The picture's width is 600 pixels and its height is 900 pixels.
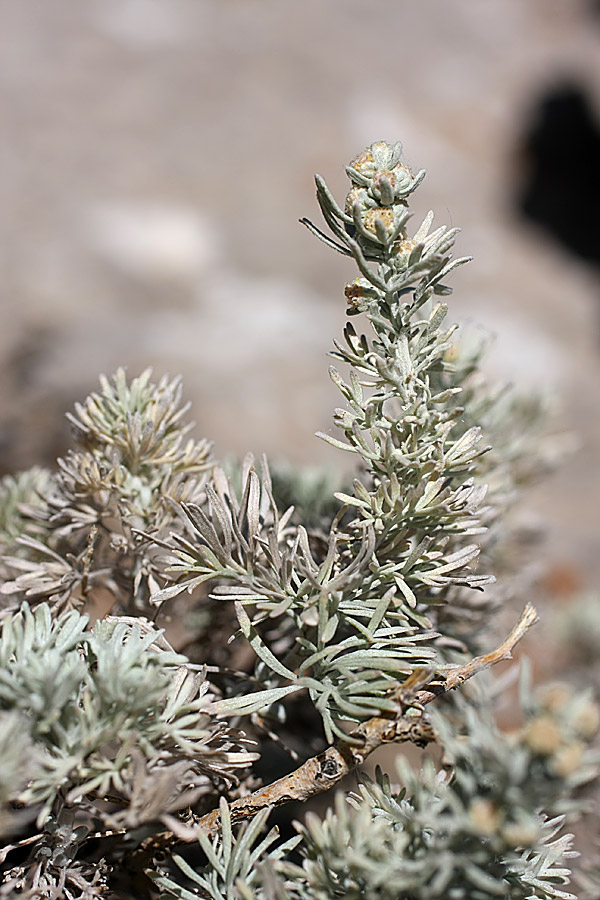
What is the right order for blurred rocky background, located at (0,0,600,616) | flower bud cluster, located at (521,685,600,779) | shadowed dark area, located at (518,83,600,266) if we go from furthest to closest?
shadowed dark area, located at (518,83,600,266), blurred rocky background, located at (0,0,600,616), flower bud cluster, located at (521,685,600,779)

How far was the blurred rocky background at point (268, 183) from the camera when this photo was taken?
1.61m

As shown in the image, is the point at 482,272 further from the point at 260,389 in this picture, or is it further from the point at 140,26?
the point at 140,26

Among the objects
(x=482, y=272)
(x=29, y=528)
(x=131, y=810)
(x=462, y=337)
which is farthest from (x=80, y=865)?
(x=482, y=272)

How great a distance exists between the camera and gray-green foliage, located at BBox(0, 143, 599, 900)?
0.24 meters

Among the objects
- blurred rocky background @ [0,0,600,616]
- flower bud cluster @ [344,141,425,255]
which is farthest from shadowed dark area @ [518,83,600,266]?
flower bud cluster @ [344,141,425,255]

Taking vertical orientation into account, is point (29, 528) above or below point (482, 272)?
below

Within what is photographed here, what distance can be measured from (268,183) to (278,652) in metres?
2.04

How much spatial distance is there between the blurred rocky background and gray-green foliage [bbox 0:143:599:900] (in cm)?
88

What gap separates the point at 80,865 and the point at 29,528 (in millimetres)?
175

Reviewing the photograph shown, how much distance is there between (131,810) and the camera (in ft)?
0.80

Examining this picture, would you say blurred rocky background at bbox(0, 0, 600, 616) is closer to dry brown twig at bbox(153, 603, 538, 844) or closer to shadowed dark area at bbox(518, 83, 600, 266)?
shadowed dark area at bbox(518, 83, 600, 266)

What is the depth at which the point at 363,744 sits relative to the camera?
0.28m

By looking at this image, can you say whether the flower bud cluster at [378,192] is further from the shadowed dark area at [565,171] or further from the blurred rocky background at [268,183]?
the shadowed dark area at [565,171]

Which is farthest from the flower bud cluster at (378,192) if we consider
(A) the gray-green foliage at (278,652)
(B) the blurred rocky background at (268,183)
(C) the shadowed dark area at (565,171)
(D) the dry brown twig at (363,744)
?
(C) the shadowed dark area at (565,171)
